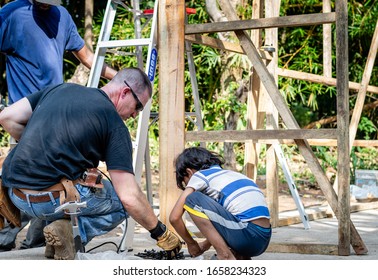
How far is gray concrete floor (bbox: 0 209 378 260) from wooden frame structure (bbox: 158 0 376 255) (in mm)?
257

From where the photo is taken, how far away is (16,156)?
3.87 m

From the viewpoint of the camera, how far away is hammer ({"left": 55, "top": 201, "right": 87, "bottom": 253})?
3975 mm

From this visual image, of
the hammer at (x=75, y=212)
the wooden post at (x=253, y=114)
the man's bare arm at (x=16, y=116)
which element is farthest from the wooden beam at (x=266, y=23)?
the hammer at (x=75, y=212)

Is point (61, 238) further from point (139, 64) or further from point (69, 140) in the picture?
point (139, 64)

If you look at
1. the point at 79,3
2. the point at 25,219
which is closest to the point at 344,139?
the point at 25,219

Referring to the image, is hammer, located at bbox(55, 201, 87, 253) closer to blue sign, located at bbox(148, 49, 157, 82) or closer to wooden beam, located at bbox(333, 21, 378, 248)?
blue sign, located at bbox(148, 49, 157, 82)

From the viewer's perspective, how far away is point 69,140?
12.4 ft

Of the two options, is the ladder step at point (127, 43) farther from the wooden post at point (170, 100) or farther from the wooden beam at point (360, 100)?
the wooden beam at point (360, 100)

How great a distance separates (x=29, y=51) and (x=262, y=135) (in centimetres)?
160

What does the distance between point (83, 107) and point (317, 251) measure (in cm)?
178

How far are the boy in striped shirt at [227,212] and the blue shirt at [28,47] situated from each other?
1481 millimetres

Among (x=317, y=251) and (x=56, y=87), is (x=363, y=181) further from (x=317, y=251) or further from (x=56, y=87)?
(x=56, y=87)

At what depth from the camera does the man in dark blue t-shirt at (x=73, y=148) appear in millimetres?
3729

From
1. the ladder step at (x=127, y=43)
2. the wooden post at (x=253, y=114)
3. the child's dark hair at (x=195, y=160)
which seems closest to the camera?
the child's dark hair at (x=195, y=160)
